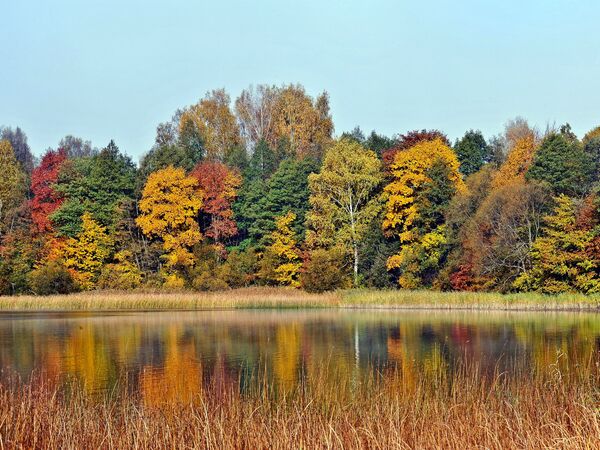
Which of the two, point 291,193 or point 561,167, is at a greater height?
point 561,167

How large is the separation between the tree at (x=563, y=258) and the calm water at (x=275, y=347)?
165 inches

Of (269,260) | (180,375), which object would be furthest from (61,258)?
(180,375)

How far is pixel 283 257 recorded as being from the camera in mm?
58250

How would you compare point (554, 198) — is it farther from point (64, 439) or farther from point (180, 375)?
point (64, 439)

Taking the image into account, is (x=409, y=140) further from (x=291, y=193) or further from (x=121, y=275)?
(x=121, y=275)

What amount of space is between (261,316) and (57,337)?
552 inches

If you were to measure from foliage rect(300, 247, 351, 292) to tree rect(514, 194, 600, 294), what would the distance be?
523 inches

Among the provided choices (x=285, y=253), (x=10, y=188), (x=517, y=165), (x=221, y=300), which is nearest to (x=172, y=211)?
(x=285, y=253)

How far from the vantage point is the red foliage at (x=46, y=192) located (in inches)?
2403

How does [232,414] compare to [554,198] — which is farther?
[554,198]

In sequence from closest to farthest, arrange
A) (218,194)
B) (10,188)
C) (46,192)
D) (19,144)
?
(218,194), (46,192), (10,188), (19,144)

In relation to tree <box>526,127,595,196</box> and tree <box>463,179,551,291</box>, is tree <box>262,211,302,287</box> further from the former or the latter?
tree <box>526,127,595,196</box>

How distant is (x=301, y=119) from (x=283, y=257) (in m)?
22.3

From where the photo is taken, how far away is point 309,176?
187 feet
